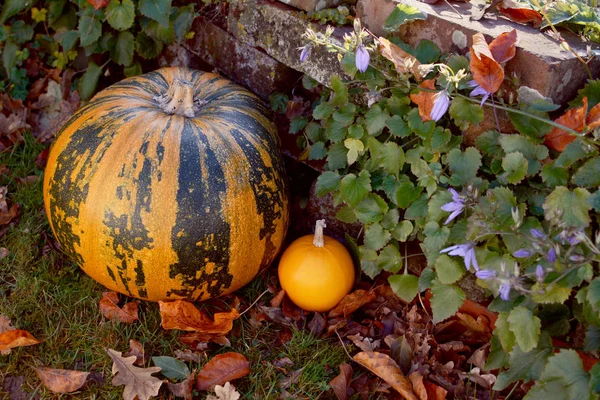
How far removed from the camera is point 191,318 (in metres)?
2.17

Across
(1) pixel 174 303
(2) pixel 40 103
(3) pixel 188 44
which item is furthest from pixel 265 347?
(2) pixel 40 103

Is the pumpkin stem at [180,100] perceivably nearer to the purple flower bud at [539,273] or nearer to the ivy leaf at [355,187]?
the ivy leaf at [355,187]

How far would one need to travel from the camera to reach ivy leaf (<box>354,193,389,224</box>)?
2.11 meters

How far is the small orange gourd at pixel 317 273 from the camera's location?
2.21 meters

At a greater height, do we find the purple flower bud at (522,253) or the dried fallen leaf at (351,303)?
the purple flower bud at (522,253)

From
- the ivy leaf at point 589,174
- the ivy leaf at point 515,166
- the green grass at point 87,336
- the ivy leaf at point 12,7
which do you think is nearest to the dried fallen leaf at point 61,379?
the green grass at point 87,336

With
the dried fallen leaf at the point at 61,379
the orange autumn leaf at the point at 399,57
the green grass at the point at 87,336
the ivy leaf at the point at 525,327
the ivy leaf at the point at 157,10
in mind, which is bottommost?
the green grass at the point at 87,336

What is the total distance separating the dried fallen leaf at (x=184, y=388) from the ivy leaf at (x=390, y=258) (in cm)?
78

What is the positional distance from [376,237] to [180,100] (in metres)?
0.89

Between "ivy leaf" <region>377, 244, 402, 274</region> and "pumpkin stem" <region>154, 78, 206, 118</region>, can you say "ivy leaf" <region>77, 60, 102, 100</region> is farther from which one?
"ivy leaf" <region>377, 244, 402, 274</region>

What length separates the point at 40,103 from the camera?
322cm

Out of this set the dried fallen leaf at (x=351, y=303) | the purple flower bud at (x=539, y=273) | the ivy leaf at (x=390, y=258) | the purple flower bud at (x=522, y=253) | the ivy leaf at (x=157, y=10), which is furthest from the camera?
the ivy leaf at (x=157, y=10)

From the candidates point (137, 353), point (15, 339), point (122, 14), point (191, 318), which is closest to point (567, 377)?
Answer: point (191, 318)

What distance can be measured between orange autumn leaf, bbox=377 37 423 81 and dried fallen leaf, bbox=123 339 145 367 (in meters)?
1.30
